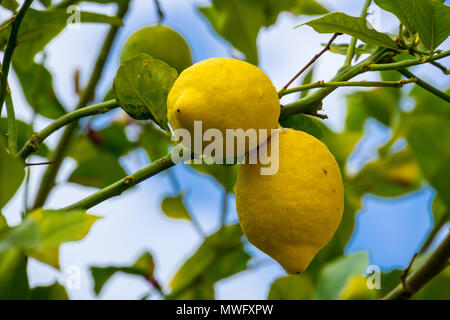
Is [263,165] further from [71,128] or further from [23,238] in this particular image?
[71,128]

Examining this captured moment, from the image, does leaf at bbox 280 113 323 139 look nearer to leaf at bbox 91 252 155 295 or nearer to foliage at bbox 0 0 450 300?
foliage at bbox 0 0 450 300

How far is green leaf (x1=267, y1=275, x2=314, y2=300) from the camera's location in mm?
1081

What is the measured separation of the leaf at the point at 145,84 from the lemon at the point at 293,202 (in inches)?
5.9

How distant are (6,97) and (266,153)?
343mm

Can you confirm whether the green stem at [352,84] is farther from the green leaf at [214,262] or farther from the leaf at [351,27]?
the green leaf at [214,262]

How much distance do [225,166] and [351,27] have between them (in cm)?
55

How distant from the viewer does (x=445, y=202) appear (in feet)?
3.49

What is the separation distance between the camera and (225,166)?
1193 mm

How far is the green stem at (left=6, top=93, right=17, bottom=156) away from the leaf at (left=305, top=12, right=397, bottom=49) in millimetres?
389

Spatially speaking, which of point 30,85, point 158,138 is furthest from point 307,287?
point 30,85

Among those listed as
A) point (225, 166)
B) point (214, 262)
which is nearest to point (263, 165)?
point (225, 166)

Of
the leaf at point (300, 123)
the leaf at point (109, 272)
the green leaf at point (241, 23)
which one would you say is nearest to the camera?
the leaf at point (300, 123)

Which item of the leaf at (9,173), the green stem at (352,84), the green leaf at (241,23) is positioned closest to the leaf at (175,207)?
the green leaf at (241,23)

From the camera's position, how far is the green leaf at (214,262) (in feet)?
4.17
